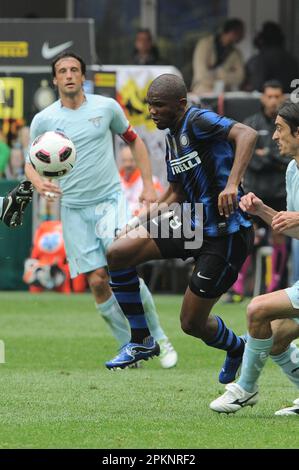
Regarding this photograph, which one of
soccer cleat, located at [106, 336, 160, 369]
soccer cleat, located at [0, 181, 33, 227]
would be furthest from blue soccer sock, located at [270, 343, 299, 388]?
soccer cleat, located at [0, 181, 33, 227]

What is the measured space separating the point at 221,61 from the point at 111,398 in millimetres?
11689

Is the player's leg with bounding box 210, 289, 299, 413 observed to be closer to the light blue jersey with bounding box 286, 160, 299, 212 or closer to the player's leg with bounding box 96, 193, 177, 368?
the light blue jersey with bounding box 286, 160, 299, 212

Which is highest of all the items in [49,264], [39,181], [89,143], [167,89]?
[167,89]

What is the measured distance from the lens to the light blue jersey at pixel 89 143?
11.1 meters

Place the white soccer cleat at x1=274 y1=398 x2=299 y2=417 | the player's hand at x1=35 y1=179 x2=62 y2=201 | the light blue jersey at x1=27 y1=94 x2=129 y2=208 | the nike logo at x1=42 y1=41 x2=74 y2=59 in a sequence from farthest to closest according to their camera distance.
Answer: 1. the nike logo at x1=42 y1=41 x2=74 y2=59
2. the light blue jersey at x1=27 y1=94 x2=129 y2=208
3. the player's hand at x1=35 y1=179 x2=62 y2=201
4. the white soccer cleat at x1=274 y1=398 x2=299 y2=417

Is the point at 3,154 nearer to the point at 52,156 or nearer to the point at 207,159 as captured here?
the point at 52,156

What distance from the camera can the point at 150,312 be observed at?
35.8 feet

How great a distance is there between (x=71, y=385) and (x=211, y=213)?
176 centimetres

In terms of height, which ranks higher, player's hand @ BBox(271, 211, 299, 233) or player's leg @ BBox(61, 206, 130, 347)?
player's hand @ BBox(271, 211, 299, 233)

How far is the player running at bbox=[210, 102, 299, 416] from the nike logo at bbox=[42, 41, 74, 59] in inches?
393

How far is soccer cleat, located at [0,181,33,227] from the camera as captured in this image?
955cm

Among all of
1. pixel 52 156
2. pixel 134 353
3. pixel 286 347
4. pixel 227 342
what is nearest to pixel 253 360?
pixel 286 347

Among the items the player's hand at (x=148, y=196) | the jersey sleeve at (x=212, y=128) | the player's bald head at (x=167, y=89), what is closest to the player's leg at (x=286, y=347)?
the jersey sleeve at (x=212, y=128)
